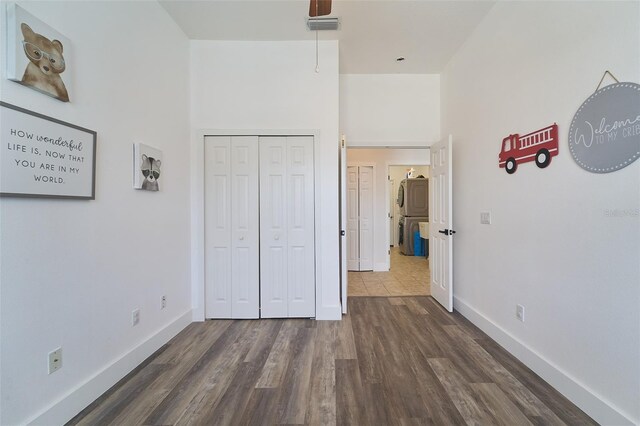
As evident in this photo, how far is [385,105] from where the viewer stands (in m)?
3.55

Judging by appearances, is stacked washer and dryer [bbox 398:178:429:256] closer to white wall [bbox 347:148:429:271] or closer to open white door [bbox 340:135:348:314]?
white wall [bbox 347:148:429:271]

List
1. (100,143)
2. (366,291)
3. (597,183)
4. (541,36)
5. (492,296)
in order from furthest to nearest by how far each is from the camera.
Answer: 1. (366,291)
2. (492,296)
3. (541,36)
4. (100,143)
5. (597,183)

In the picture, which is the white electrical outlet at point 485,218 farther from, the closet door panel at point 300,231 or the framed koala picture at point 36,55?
the framed koala picture at point 36,55

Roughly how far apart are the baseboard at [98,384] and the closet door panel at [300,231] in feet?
4.25

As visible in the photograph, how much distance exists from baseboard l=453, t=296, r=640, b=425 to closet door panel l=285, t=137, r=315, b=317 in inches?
71.6

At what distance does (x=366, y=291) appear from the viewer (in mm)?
3848

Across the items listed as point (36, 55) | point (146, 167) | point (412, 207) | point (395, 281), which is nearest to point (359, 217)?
point (395, 281)

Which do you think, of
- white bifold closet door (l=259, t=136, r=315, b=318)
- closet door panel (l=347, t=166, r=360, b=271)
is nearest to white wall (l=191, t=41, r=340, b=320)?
white bifold closet door (l=259, t=136, r=315, b=318)

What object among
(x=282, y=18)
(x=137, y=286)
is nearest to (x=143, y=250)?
(x=137, y=286)

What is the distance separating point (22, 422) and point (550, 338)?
10.6 feet

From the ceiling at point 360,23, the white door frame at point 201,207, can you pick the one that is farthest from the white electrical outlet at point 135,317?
the ceiling at point 360,23

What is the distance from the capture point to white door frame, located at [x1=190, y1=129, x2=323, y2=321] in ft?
9.35

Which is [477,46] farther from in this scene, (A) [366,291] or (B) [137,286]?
(B) [137,286]

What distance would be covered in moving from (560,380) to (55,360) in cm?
317
